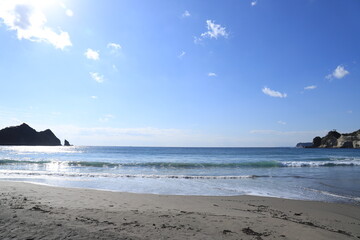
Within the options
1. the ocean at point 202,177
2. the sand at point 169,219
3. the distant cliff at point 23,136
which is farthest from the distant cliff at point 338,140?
the distant cliff at point 23,136

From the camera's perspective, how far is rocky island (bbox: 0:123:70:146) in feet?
470

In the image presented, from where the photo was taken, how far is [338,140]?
11325cm

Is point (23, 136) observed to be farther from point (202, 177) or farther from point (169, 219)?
point (169, 219)

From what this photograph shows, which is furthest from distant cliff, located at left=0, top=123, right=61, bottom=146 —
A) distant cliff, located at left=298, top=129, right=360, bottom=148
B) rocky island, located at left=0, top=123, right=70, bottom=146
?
distant cliff, located at left=298, top=129, right=360, bottom=148

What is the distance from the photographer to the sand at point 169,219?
4.98 meters

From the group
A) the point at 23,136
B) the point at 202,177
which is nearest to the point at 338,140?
the point at 202,177

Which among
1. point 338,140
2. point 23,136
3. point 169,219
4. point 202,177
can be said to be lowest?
point 202,177

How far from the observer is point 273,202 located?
9.36 metres

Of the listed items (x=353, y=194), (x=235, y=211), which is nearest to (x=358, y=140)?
(x=353, y=194)

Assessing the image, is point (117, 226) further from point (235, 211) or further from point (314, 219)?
point (314, 219)

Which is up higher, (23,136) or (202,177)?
(23,136)

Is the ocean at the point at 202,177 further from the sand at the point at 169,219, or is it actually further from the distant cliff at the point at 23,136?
the distant cliff at the point at 23,136

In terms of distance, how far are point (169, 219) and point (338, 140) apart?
432 feet

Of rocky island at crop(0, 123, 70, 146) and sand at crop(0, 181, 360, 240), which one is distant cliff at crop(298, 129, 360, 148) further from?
rocky island at crop(0, 123, 70, 146)
